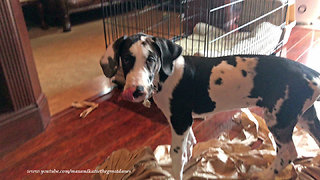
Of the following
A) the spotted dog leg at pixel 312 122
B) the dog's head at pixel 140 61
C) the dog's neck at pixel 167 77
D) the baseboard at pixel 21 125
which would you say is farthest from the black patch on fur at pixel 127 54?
the baseboard at pixel 21 125

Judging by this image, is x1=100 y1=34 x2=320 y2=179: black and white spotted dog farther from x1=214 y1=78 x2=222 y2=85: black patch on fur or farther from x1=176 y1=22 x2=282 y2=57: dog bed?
x1=176 y1=22 x2=282 y2=57: dog bed

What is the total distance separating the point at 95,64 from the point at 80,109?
84 cm

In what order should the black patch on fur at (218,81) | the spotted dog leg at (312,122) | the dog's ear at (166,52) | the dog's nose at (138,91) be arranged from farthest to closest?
the spotted dog leg at (312,122) < the black patch on fur at (218,81) < the dog's ear at (166,52) < the dog's nose at (138,91)

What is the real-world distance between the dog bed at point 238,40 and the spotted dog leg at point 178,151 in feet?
3.47

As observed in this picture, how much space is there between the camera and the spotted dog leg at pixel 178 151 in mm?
1182

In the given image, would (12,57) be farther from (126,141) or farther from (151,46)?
(151,46)

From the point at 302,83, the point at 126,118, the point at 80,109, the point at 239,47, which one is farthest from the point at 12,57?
the point at 239,47

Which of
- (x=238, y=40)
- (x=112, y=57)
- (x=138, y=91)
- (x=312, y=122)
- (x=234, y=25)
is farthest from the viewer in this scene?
(x=234, y=25)

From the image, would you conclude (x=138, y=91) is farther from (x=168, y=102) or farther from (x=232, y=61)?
(x=232, y=61)

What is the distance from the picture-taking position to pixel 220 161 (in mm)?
1362

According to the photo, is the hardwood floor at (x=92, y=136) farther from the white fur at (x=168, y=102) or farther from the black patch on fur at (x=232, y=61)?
the black patch on fur at (x=232, y=61)

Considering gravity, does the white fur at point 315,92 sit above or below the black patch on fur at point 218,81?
below

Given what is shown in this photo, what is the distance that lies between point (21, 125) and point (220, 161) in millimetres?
1094

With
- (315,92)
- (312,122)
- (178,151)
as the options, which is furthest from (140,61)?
(312,122)
